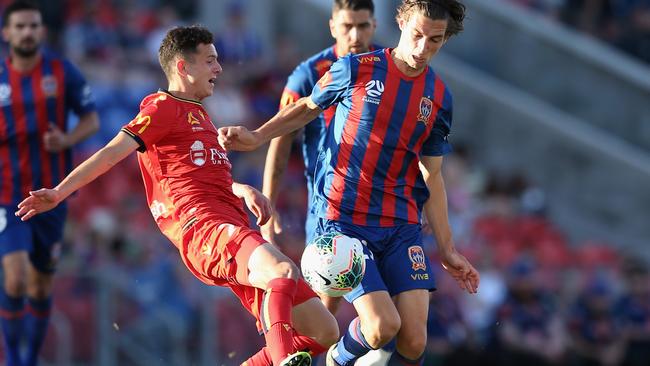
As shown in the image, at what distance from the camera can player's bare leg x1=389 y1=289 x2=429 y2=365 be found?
305 inches

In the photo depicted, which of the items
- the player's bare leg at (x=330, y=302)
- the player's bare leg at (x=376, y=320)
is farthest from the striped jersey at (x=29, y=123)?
the player's bare leg at (x=376, y=320)

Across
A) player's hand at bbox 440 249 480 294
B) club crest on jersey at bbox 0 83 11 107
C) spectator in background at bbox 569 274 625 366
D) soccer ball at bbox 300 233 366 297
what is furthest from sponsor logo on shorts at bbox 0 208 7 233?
spectator in background at bbox 569 274 625 366

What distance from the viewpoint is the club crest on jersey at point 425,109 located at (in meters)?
7.79

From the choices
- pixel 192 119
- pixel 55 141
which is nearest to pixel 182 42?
pixel 192 119

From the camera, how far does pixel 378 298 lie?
7594mm

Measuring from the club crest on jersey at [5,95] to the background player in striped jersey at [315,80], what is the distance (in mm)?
2266

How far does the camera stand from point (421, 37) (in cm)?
757

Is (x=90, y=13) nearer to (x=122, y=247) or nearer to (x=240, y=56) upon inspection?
(x=240, y=56)

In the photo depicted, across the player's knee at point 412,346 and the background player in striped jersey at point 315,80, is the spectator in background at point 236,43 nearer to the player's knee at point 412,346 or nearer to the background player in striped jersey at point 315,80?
the background player in striped jersey at point 315,80

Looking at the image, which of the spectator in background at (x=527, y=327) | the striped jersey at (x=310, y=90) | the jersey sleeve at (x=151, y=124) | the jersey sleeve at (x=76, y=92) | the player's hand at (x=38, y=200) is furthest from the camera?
the spectator in background at (x=527, y=327)

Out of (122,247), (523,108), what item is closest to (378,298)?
(122,247)

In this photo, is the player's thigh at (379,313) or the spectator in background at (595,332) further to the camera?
the spectator in background at (595,332)

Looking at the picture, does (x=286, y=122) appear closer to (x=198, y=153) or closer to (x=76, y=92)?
(x=198, y=153)

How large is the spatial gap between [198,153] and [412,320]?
5.26ft
